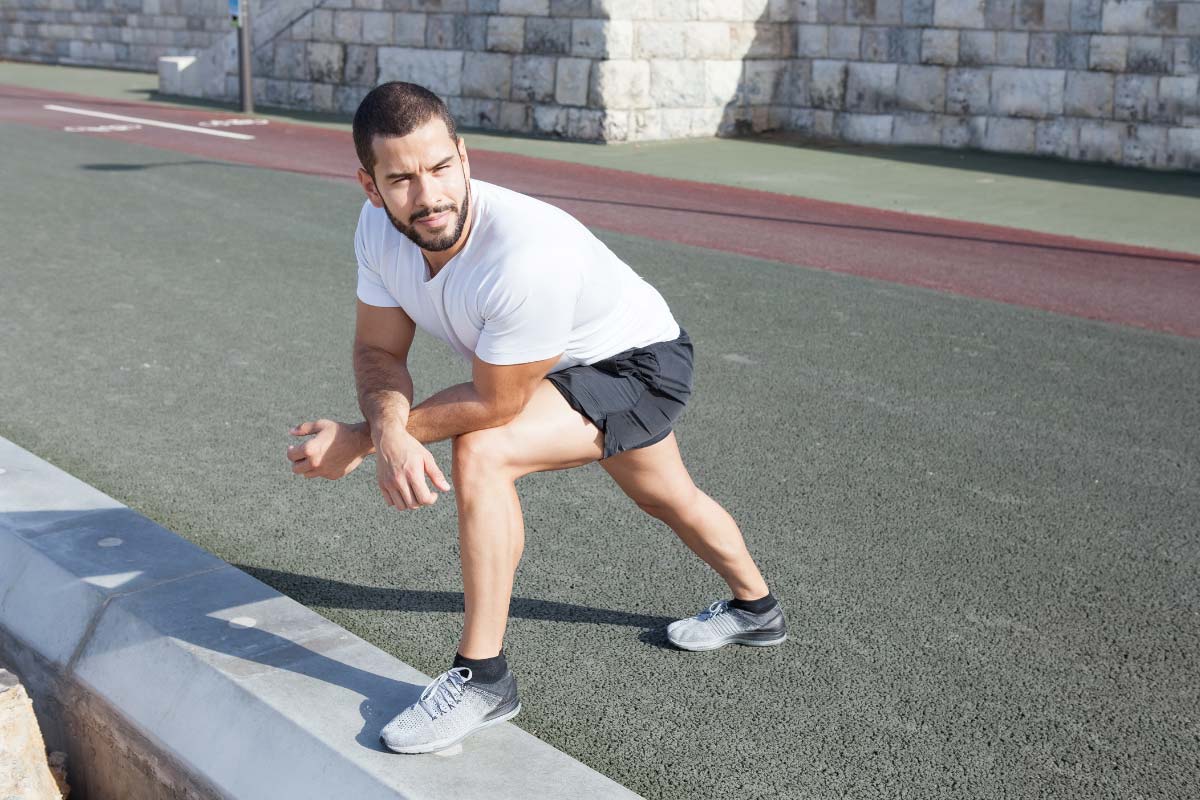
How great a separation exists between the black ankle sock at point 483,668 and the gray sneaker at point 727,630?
68 centimetres

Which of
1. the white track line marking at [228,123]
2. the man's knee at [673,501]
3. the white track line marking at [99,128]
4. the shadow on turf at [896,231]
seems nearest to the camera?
the man's knee at [673,501]

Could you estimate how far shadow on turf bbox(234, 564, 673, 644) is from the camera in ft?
12.1

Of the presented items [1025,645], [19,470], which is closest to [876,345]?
[1025,645]

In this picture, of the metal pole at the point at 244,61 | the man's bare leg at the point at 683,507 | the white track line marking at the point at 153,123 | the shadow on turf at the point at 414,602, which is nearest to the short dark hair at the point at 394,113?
the man's bare leg at the point at 683,507

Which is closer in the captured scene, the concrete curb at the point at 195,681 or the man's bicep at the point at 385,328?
the concrete curb at the point at 195,681

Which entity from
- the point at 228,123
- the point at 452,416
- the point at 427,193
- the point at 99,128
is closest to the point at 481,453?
the point at 452,416

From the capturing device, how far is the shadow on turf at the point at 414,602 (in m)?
3.70

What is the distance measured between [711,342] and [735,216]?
458 cm

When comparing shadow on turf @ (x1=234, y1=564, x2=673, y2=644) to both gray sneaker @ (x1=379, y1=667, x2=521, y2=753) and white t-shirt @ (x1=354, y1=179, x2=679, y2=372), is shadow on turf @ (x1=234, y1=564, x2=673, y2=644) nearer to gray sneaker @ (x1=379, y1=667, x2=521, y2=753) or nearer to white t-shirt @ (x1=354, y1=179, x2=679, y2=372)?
gray sneaker @ (x1=379, y1=667, x2=521, y2=753)

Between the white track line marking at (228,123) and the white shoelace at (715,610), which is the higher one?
the white track line marking at (228,123)

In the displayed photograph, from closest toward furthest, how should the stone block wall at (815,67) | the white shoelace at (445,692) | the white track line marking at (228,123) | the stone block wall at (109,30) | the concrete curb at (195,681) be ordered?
the concrete curb at (195,681), the white shoelace at (445,692), the stone block wall at (815,67), the white track line marking at (228,123), the stone block wall at (109,30)

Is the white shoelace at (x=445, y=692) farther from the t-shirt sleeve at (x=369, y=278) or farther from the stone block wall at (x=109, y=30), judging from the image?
the stone block wall at (x=109, y=30)

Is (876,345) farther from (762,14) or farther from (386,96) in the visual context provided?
(762,14)

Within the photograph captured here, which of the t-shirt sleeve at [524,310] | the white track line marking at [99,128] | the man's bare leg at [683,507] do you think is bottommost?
the man's bare leg at [683,507]
